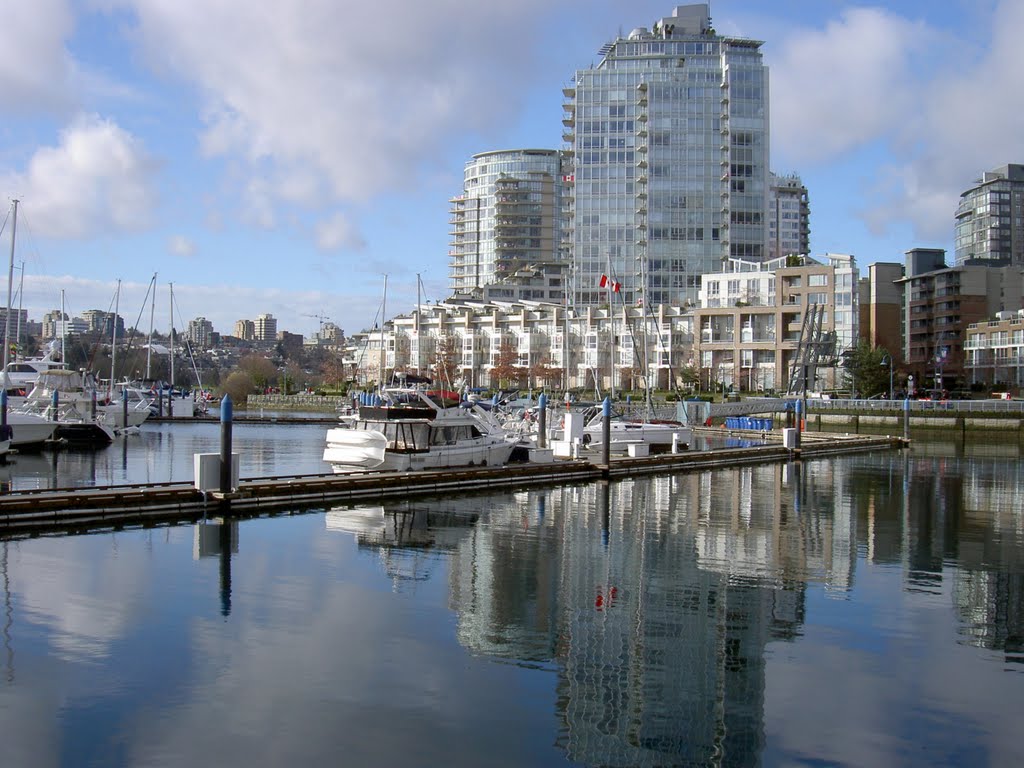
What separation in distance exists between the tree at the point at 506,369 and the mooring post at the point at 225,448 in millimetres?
95084

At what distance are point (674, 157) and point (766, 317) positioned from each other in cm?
2954

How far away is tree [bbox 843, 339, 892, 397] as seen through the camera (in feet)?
331

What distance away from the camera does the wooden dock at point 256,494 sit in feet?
82.3

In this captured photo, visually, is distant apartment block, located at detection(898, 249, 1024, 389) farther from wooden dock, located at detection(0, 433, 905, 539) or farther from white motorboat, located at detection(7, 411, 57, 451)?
white motorboat, located at detection(7, 411, 57, 451)

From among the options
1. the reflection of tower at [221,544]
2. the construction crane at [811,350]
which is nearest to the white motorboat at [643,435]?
the reflection of tower at [221,544]

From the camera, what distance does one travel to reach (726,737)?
12.2 meters

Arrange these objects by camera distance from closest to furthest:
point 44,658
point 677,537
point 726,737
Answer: point 726,737 → point 44,658 → point 677,537

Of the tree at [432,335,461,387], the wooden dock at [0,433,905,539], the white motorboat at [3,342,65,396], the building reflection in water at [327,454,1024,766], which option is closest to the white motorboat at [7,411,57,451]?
the white motorboat at [3,342,65,396]

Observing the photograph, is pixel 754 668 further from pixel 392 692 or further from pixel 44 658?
pixel 44 658

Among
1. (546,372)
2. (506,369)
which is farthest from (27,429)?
(506,369)

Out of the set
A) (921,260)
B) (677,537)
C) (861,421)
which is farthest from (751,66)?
(677,537)

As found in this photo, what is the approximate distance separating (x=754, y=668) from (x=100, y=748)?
9108 millimetres

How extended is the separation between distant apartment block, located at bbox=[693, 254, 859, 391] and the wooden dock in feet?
223

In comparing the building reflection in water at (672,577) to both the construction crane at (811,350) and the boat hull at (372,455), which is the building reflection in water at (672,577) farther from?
the construction crane at (811,350)
